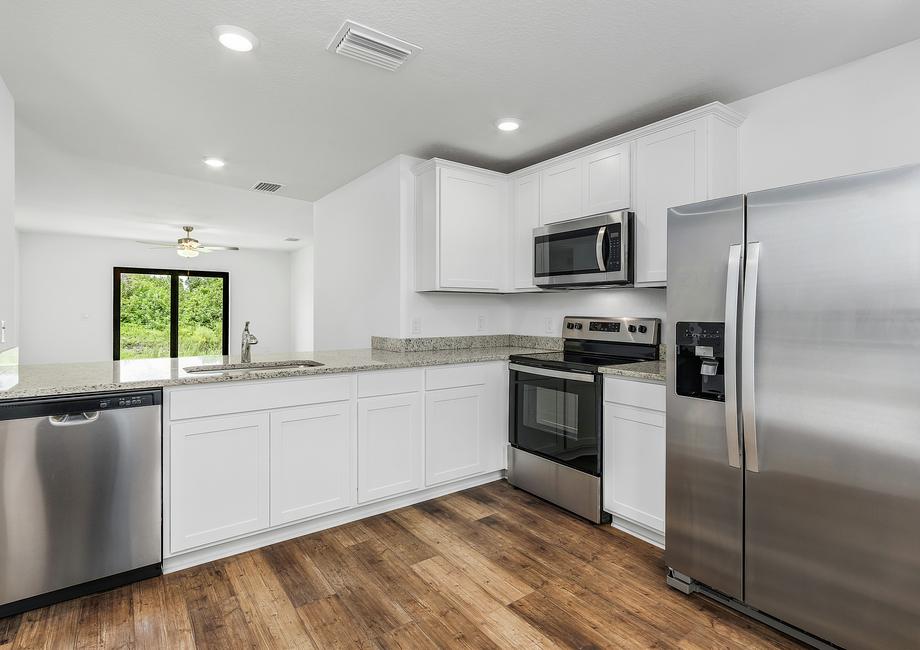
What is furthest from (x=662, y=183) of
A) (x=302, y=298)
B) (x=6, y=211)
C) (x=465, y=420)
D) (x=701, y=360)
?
(x=302, y=298)

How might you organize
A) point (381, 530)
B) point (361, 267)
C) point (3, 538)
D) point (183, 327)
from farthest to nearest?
point (183, 327) < point (361, 267) < point (381, 530) < point (3, 538)

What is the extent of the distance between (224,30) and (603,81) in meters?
1.82

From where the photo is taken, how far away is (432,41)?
2.15 meters

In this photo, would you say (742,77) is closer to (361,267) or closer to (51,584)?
(361,267)

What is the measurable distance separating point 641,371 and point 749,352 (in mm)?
782

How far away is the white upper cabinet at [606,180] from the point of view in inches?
115

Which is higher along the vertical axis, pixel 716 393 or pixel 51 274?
pixel 51 274

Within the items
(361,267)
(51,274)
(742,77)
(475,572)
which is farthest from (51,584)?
(51,274)

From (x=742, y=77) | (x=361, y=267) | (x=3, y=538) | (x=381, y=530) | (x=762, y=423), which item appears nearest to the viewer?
(x=762, y=423)

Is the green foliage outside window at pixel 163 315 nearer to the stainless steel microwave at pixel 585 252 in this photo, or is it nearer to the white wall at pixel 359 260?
the white wall at pixel 359 260

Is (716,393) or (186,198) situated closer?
(716,393)

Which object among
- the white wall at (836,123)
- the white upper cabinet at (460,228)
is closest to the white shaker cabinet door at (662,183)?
the white wall at (836,123)

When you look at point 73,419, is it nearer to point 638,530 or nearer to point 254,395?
point 254,395

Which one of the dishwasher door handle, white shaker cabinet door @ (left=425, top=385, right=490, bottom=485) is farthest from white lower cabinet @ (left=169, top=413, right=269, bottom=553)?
white shaker cabinet door @ (left=425, top=385, right=490, bottom=485)
